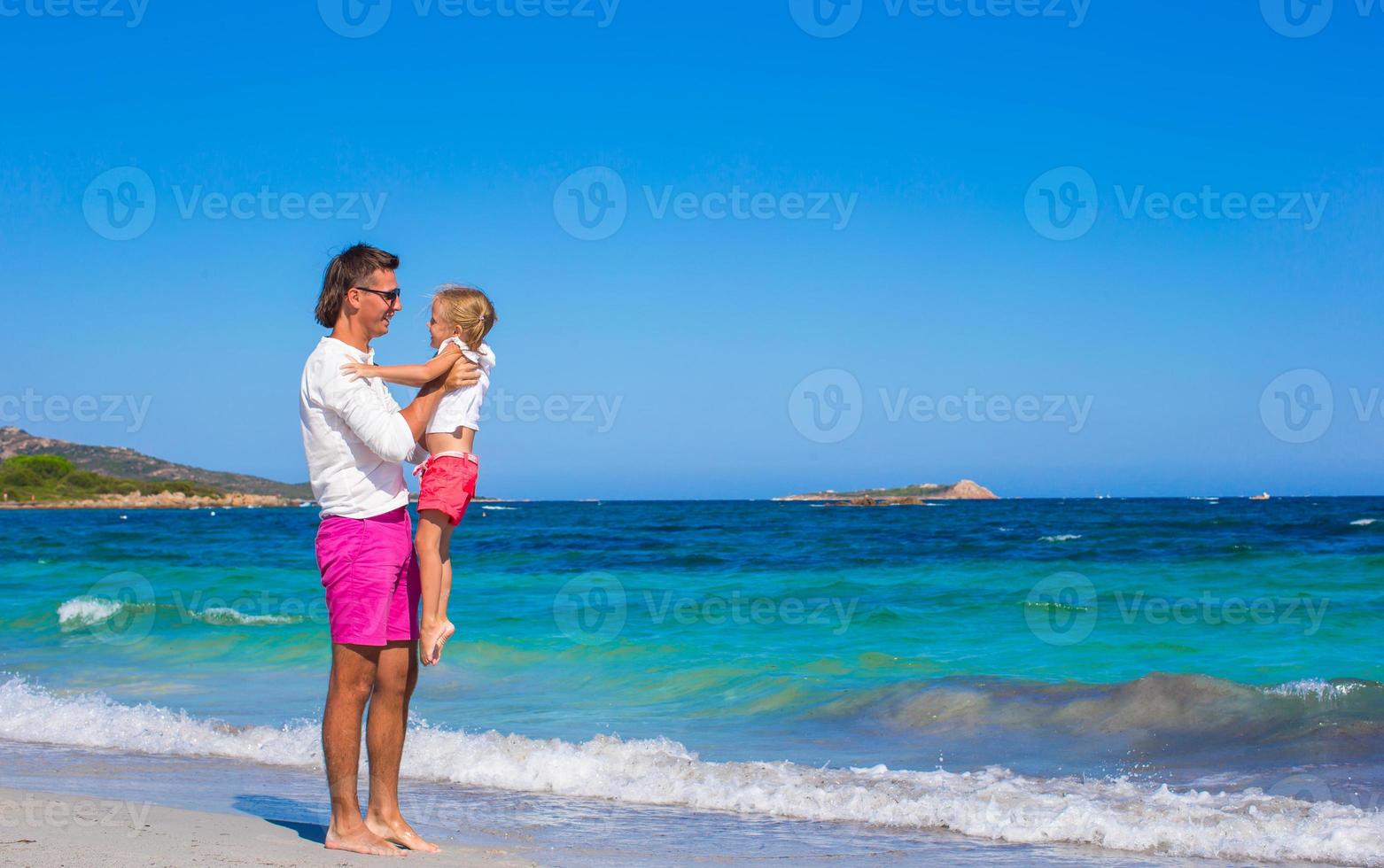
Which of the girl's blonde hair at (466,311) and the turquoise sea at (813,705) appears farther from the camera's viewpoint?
the turquoise sea at (813,705)

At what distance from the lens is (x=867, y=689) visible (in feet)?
27.5

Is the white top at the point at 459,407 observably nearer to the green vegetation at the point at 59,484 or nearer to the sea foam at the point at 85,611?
the sea foam at the point at 85,611

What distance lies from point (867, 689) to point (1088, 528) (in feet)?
80.8

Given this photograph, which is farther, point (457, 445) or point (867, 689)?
point (867, 689)

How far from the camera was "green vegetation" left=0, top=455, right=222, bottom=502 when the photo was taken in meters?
88.4

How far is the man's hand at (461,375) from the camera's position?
368cm

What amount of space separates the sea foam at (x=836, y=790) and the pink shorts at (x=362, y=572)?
7.80 feet

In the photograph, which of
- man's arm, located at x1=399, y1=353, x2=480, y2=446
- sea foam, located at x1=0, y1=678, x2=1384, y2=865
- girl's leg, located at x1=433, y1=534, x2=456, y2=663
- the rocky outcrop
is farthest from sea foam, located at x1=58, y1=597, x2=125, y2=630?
the rocky outcrop

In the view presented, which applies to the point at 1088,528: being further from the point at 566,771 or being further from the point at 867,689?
the point at 566,771

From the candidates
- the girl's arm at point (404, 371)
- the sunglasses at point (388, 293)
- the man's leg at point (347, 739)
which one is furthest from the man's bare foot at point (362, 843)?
the sunglasses at point (388, 293)

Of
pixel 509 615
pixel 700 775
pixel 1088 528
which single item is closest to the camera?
pixel 700 775

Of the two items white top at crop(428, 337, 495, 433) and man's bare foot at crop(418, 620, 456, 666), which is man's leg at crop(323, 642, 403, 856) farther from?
white top at crop(428, 337, 495, 433)

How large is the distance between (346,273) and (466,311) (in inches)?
16.1

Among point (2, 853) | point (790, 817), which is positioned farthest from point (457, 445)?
point (790, 817)
